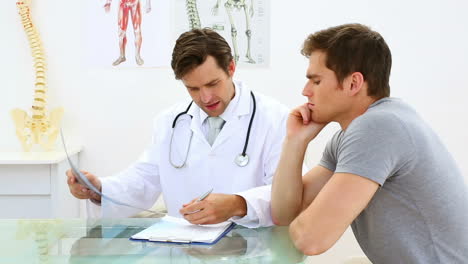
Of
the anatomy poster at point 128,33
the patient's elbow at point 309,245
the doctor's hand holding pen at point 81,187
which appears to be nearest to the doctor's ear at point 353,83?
the patient's elbow at point 309,245

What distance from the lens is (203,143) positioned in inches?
79.9

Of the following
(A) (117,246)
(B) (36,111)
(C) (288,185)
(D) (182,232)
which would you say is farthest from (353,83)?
(B) (36,111)

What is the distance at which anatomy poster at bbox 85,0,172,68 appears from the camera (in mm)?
3020

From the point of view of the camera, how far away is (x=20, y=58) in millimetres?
3045

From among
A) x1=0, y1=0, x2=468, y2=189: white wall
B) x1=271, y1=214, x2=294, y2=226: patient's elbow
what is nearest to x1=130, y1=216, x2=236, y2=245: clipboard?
x1=271, y1=214, x2=294, y2=226: patient's elbow

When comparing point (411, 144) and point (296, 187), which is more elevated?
point (411, 144)

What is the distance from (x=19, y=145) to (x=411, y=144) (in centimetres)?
245

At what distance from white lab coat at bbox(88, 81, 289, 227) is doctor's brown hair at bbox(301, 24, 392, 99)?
60 cm

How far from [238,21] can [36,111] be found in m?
1.23

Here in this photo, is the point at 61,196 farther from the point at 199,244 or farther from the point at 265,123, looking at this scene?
the point at 199,244

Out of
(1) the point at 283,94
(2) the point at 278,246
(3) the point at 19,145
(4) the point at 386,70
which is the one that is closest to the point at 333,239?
(2) the point at 278,246

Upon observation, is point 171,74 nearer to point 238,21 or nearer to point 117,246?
point 238,21

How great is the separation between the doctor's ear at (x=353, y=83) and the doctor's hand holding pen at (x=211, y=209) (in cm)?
46

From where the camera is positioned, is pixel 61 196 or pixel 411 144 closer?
pixel 411 144
